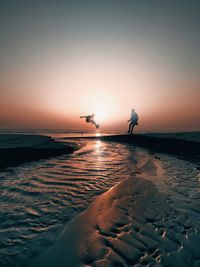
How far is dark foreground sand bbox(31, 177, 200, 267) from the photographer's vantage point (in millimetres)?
2523

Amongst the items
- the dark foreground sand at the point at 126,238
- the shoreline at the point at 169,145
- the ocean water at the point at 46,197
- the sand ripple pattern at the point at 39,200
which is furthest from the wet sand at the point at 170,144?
the dark foreground sand at the point at 126,238

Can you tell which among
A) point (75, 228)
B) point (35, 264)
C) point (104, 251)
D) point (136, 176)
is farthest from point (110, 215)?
point (136, 176)

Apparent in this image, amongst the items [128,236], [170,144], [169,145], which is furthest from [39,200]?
[170,144]

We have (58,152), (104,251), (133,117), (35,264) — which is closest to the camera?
(35,264)

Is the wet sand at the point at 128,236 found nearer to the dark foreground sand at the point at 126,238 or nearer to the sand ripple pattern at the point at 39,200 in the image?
the dark foreground sand at the point at 126,238

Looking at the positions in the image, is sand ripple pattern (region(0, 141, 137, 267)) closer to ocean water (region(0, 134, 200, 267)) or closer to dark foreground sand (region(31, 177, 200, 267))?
ocean water (region(0, 134, 200, 267))

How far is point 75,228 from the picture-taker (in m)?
3.32

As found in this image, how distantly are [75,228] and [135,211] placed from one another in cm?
148

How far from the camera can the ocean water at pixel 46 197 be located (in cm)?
284

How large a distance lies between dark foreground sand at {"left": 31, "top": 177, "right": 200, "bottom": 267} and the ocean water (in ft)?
0.96

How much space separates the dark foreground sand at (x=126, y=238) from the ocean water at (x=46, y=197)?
0.96ft

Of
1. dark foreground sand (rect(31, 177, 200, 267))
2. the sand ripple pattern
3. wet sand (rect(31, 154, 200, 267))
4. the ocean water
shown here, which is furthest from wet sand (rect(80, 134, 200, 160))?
dark foreground sand (rect(31, 177, 200, 267))

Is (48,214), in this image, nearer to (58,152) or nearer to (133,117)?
(58,152)

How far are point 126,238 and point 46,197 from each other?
2427 mm
